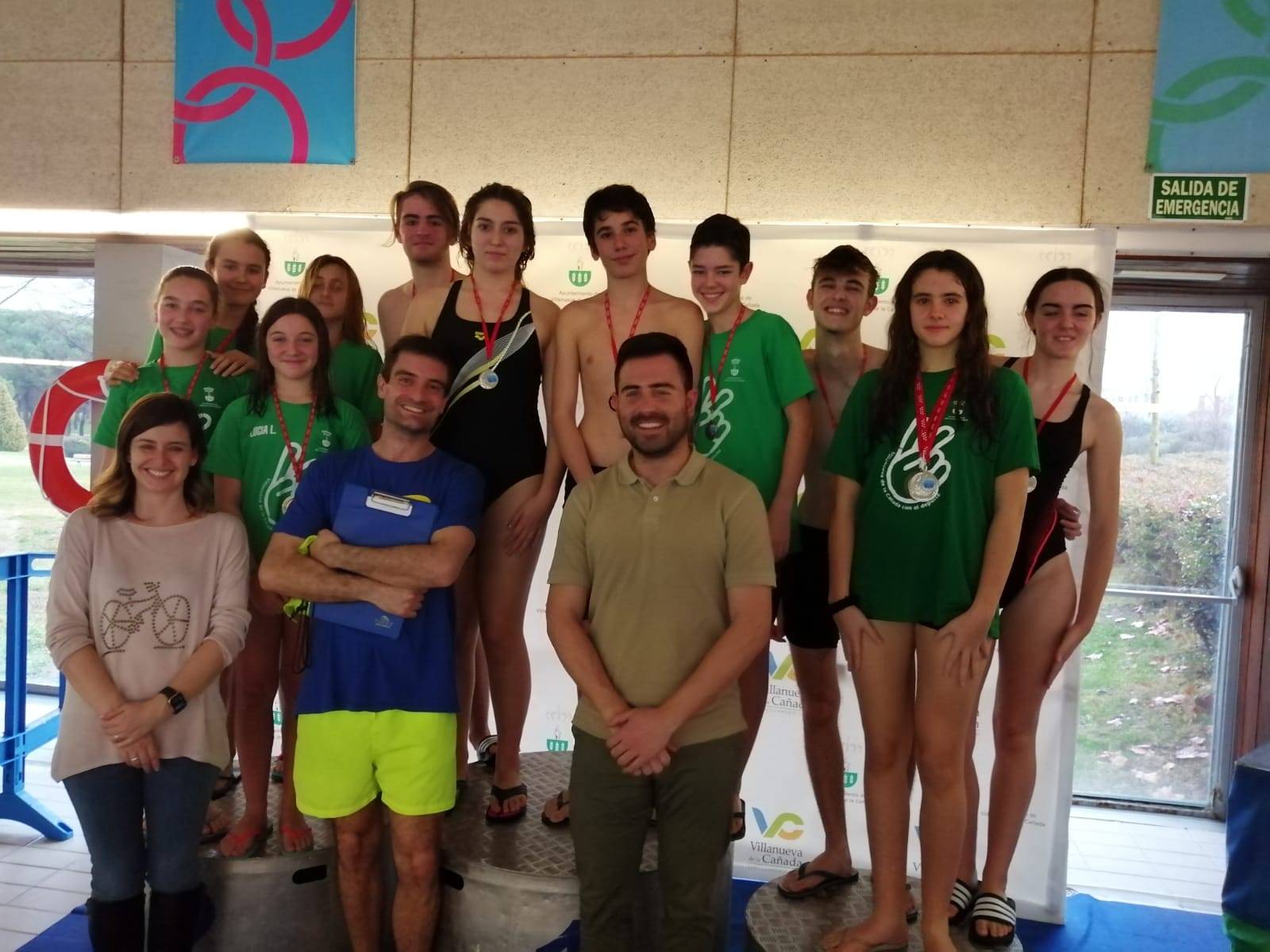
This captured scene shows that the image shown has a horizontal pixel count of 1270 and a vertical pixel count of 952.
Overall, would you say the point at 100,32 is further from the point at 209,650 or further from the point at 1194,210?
the point at 1194,210

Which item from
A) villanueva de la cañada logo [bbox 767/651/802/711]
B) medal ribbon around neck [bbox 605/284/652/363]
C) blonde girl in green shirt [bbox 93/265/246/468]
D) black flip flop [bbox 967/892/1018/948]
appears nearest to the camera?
black flip flop [bbox 967/892/1018/948]

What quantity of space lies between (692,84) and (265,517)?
261 centimetres

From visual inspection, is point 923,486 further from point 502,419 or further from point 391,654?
point 391,654

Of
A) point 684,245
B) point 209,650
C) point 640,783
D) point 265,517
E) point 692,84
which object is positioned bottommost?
point 640,783

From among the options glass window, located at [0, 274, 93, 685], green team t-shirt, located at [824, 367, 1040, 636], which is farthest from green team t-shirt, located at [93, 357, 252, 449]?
glass window, located at [0, 274, 93, 685]

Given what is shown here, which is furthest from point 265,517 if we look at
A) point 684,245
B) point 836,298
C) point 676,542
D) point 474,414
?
point 684,245

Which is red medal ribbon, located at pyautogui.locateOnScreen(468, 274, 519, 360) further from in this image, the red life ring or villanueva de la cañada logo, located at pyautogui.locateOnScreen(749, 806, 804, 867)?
the red life ring

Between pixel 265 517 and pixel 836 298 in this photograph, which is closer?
pixel 265 517

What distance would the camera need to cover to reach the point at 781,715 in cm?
400

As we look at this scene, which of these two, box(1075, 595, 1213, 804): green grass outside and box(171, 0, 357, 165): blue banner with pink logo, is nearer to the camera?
box(171, 0, 357, 165): blue banner with pink logo

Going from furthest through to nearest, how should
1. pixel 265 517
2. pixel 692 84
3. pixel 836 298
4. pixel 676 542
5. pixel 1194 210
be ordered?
pixel 692 84 < pixel 1194 210 < pixel 836 298 < pixel 265 517 < pixel 676 542

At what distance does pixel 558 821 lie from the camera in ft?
9.22

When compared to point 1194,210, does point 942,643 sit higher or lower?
lower

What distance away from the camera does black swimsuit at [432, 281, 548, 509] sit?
269cm
